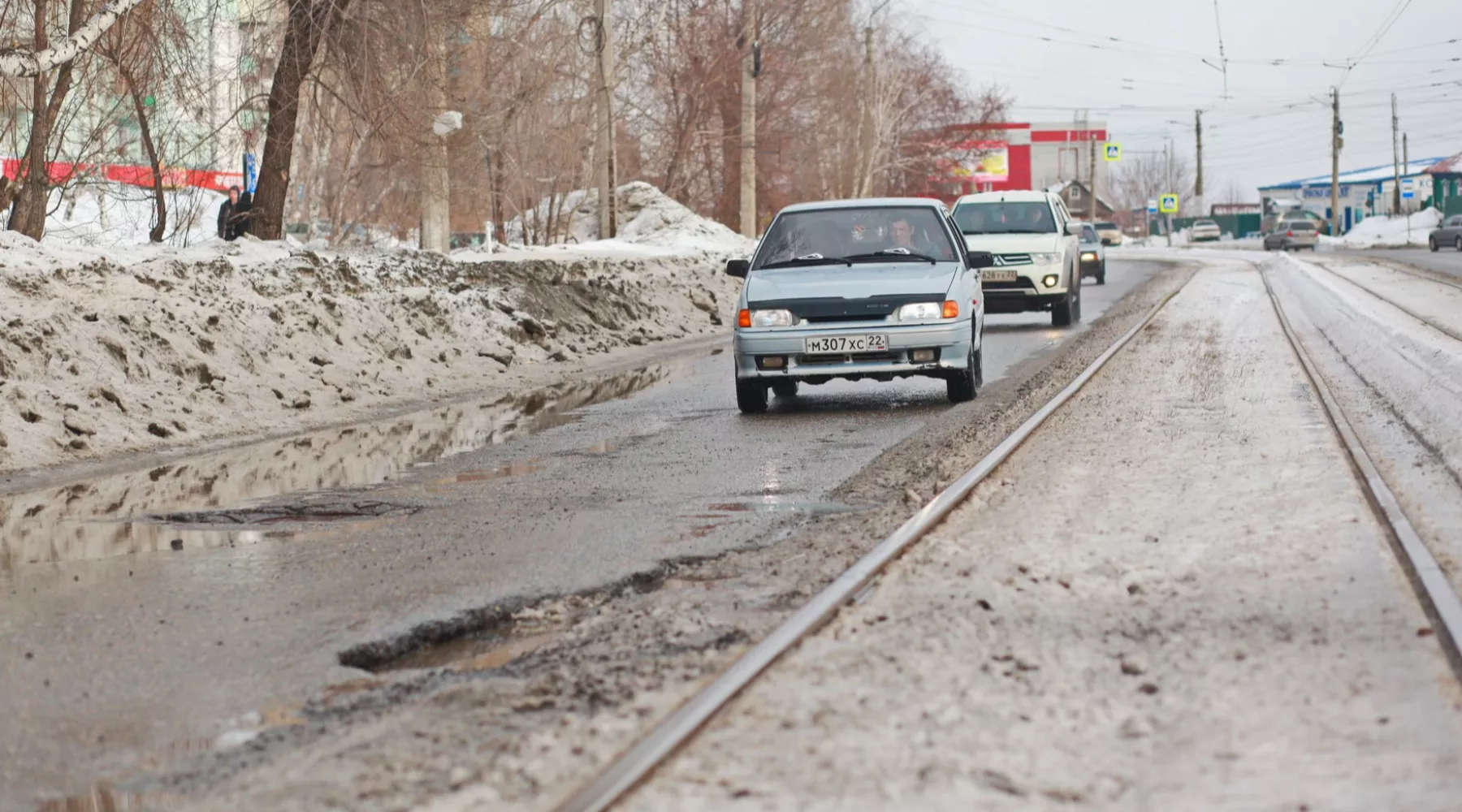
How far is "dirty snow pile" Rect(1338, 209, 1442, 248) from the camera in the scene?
84.1 metres

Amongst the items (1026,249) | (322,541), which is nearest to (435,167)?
(1026,249)

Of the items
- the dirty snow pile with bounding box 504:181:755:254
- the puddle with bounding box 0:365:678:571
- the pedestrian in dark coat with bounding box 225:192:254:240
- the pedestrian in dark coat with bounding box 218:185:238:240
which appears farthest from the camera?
the dirty snow pile with bounding box 504:181:755:254

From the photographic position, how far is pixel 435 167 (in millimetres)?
22438

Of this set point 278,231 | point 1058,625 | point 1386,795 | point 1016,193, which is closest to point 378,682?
point 1058,625

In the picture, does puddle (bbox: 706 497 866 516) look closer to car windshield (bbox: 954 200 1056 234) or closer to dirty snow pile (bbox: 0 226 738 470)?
dirty snow pile (bbox: 0 226 738 470)

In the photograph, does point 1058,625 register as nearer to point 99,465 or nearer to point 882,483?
point 882,483

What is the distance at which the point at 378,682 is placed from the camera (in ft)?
16.2

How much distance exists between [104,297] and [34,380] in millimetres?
1935

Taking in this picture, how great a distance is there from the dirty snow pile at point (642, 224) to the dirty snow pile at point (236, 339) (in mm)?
13347

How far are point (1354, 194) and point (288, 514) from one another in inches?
5354

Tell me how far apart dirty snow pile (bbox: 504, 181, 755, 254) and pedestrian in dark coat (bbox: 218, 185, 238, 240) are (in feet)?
36.6

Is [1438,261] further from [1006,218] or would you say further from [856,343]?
[856,343]

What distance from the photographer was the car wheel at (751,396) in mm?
12500

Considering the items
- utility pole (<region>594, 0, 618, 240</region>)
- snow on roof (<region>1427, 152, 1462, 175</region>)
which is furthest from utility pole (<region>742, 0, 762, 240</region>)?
snow on roof (<region>1427, 152, 1462, 175</region>)
